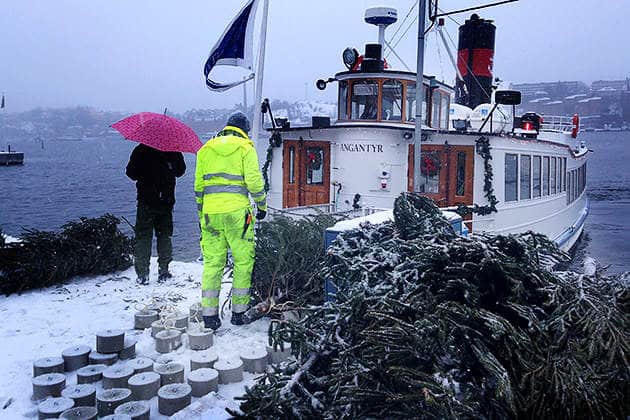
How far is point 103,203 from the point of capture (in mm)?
39062

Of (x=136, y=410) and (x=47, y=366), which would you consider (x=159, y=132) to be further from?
(x=136, y=410)

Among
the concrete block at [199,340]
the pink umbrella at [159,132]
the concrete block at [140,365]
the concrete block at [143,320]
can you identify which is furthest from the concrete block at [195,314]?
the pink umbrella at [159,132]

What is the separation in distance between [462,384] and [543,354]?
439 mm

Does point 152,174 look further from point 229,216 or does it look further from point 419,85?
point 419,85

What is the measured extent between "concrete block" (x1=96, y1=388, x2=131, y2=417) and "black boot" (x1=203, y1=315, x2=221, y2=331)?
1.54 meters

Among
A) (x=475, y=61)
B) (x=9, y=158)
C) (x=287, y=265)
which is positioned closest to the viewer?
(x=287, y=265)

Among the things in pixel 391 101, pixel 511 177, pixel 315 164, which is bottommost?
pixel 511 177

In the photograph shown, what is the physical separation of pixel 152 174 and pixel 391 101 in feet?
17.6

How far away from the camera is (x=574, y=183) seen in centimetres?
1839

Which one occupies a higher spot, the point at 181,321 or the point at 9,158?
the point at 9,158

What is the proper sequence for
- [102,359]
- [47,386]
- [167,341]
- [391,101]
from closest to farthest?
[47,386]
[102,359]
[167,341]
[391,101]

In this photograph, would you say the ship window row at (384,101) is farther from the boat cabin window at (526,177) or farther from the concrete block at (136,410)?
the concrete block at (136,410)

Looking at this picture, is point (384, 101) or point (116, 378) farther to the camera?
point (384, 101)

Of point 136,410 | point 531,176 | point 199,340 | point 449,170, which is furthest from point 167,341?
point 531,176
